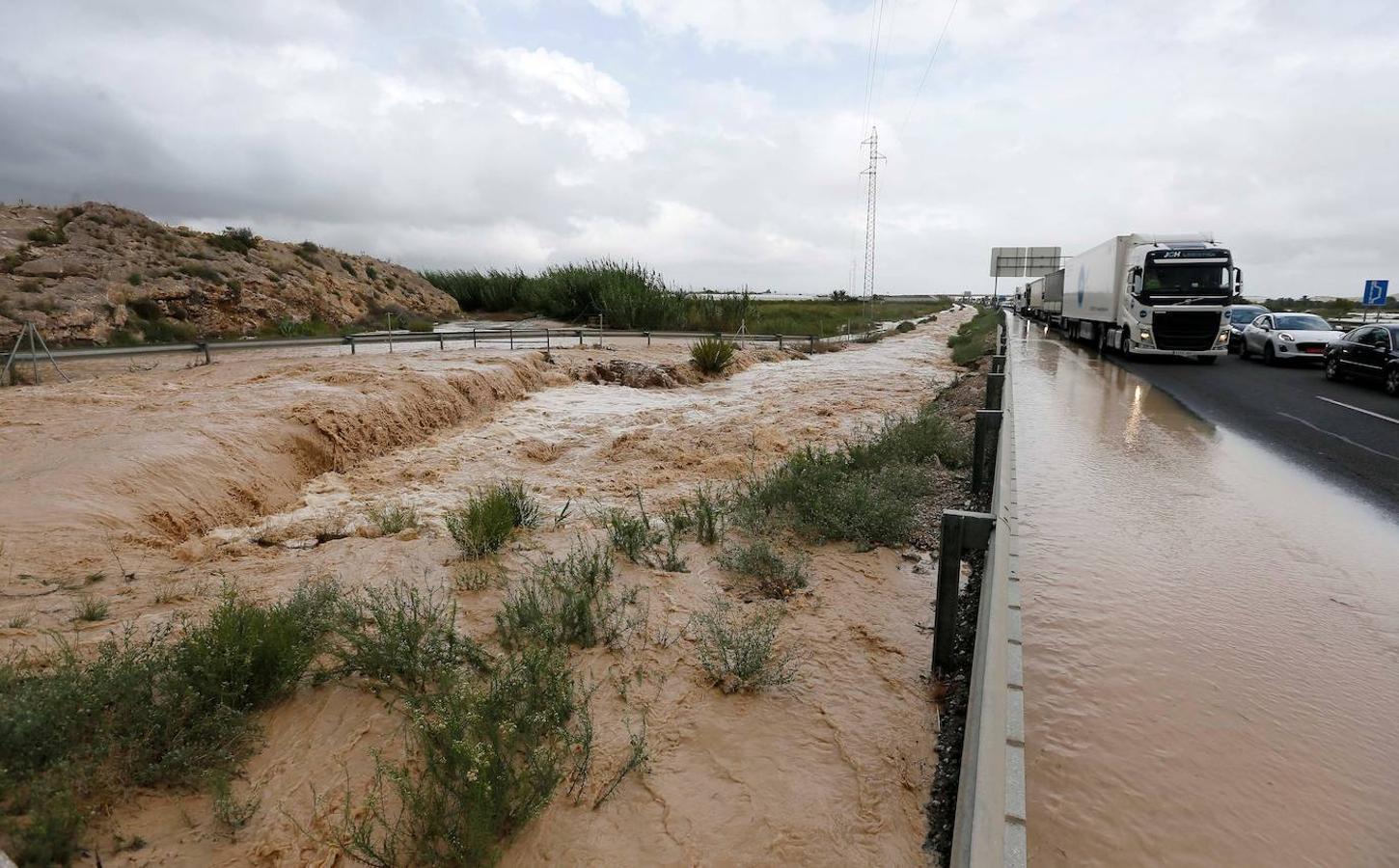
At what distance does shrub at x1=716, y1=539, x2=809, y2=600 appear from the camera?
5.37 meters

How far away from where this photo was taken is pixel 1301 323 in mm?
20719

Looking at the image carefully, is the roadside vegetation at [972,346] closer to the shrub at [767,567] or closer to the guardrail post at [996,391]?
the guardrail post at [996,391]

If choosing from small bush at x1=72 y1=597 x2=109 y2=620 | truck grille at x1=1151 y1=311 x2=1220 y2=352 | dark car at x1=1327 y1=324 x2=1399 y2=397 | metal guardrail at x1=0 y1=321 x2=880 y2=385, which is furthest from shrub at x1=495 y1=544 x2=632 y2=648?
truck grille at x1=1151 y1=311 x2=1220 y2=352

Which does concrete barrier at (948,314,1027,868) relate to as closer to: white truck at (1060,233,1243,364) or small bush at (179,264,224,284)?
white truck at (1060,233,1243,364)

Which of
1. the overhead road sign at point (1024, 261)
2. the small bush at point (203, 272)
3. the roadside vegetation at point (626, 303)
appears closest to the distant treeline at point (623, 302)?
the roadside vegetation at point (626, 303)

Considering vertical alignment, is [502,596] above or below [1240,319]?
below

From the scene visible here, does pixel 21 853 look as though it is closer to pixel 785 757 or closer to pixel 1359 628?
pixel 785 757

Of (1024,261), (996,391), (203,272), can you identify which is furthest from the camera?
(1024,261)

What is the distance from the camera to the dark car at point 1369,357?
46.4 ft

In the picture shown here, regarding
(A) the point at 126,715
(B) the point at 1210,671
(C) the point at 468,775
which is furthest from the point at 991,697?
(A) the point at 126,715

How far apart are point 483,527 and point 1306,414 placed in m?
15.1

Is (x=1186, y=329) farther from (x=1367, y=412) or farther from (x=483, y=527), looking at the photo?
(x=483, y=527)

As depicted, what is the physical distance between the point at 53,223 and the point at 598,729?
100 ft

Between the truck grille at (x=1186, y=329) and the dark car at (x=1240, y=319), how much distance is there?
4.45 m
